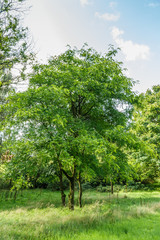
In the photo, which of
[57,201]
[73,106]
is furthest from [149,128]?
[57,201]

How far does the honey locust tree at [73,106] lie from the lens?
7633 millimetres

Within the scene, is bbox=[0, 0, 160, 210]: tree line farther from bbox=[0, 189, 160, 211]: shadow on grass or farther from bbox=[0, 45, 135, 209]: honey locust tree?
bbox=[0, 189, 160, 211]: shadow on grass

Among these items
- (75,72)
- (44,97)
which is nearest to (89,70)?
(75,72)

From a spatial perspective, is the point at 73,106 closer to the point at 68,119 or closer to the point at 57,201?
the point at 68,119

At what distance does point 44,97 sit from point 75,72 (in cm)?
266

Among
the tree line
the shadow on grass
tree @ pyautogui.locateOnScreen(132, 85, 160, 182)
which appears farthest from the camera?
tree @ pyautogui.locateOnScreen(132, 85, 160, 182)

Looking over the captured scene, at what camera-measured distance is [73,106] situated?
11812mm

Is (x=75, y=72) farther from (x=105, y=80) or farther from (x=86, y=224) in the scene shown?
(x=86, y=224)

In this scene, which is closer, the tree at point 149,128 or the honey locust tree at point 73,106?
the honey locust tree at point 73,106

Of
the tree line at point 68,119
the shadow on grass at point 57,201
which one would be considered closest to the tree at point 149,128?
the shadow on grass at point 57,201

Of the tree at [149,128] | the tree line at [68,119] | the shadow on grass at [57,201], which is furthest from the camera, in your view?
the tree at [149,128]

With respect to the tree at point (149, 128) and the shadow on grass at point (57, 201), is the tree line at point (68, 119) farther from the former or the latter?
the tree at point (149, 128)

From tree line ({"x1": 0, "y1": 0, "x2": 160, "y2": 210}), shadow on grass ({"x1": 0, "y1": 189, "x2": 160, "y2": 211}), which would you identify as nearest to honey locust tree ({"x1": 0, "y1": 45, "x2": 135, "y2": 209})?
tree line ({"x1": 0, "y1": 0, "x2": 160, "y2": 210})

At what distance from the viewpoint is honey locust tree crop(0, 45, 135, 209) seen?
301 inches
